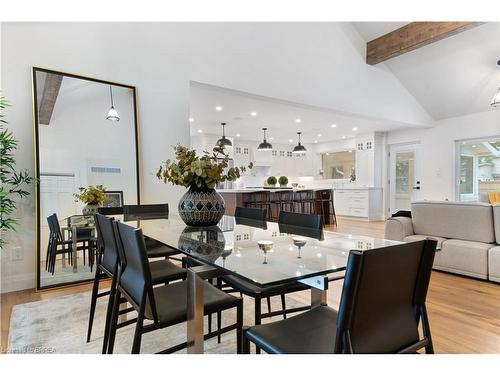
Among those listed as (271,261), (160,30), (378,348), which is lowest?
(378,348)

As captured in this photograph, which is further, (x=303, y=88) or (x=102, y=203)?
(x=303, y=88)

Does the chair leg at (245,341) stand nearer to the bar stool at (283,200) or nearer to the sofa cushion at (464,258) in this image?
the sofa cushion at (464,258)

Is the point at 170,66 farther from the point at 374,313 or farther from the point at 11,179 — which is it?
the point at 374,313

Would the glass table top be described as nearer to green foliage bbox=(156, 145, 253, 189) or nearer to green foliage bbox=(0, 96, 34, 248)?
green foliage bbox=(156, 145, 253, 189)

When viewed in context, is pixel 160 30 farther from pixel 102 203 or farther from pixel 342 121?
pixel 342 121

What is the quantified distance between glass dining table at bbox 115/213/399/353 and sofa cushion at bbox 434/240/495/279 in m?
2.20

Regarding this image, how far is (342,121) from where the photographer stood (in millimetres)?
6969

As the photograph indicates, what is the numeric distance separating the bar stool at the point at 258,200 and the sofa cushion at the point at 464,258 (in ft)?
11.3

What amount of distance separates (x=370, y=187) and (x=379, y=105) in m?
2.72

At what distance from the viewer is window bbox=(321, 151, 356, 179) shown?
9870mm

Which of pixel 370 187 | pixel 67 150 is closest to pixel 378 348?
pixel 67 150

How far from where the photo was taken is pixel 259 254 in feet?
4.63

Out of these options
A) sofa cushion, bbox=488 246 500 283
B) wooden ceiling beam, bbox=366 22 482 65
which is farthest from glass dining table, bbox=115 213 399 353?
wooden ceiling beam, bbox=366 22 482 65

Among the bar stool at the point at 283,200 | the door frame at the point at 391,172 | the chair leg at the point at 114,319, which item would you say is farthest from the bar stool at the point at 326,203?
the chair leg at the point at 114,319
